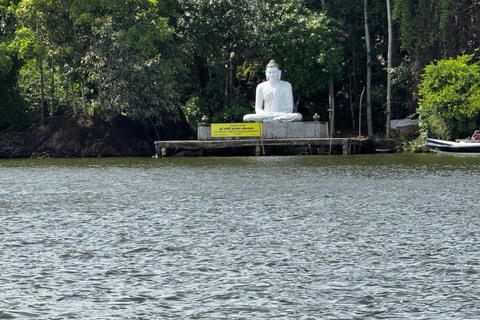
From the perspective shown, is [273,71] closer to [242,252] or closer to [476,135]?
[476,135]

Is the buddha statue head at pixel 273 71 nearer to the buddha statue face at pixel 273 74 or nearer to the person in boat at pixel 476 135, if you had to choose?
the buddha statue face at pixel 273 74

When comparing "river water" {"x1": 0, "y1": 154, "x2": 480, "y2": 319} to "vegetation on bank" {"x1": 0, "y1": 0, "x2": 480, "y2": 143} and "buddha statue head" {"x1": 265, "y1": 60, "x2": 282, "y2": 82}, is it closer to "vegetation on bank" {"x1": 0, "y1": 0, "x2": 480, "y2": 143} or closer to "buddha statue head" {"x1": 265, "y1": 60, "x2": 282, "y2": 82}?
"vegetation on bank" {"x1": 0, "y1": 0, "x2": 480, "y2": 143}

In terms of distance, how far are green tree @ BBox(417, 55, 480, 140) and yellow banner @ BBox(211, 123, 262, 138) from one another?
768 cm

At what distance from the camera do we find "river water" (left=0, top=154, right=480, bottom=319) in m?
6.34

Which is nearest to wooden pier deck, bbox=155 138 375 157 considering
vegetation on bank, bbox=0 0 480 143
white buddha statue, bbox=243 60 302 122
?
vegetation on bank, bbox=0 0 480 143

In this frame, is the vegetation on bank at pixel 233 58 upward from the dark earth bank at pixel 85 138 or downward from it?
upward

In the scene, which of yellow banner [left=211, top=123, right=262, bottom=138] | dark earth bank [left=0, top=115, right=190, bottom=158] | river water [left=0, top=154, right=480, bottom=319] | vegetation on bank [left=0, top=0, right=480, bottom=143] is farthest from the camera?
dark earth bank [left=0, top=115, right=190, bottom=158]

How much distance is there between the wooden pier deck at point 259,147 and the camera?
33062 millimetres

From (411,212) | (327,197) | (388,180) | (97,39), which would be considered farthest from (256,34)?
(411,212)

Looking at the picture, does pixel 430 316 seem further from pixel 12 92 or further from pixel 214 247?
pixel 12 92

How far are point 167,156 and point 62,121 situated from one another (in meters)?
6.68

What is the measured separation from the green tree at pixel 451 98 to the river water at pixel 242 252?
56.7 ft

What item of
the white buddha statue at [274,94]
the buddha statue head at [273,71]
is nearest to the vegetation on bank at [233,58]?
the white buddha statue at [274,94]

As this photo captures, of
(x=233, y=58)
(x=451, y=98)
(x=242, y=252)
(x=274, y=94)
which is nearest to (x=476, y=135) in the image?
(x=451, y=98)
